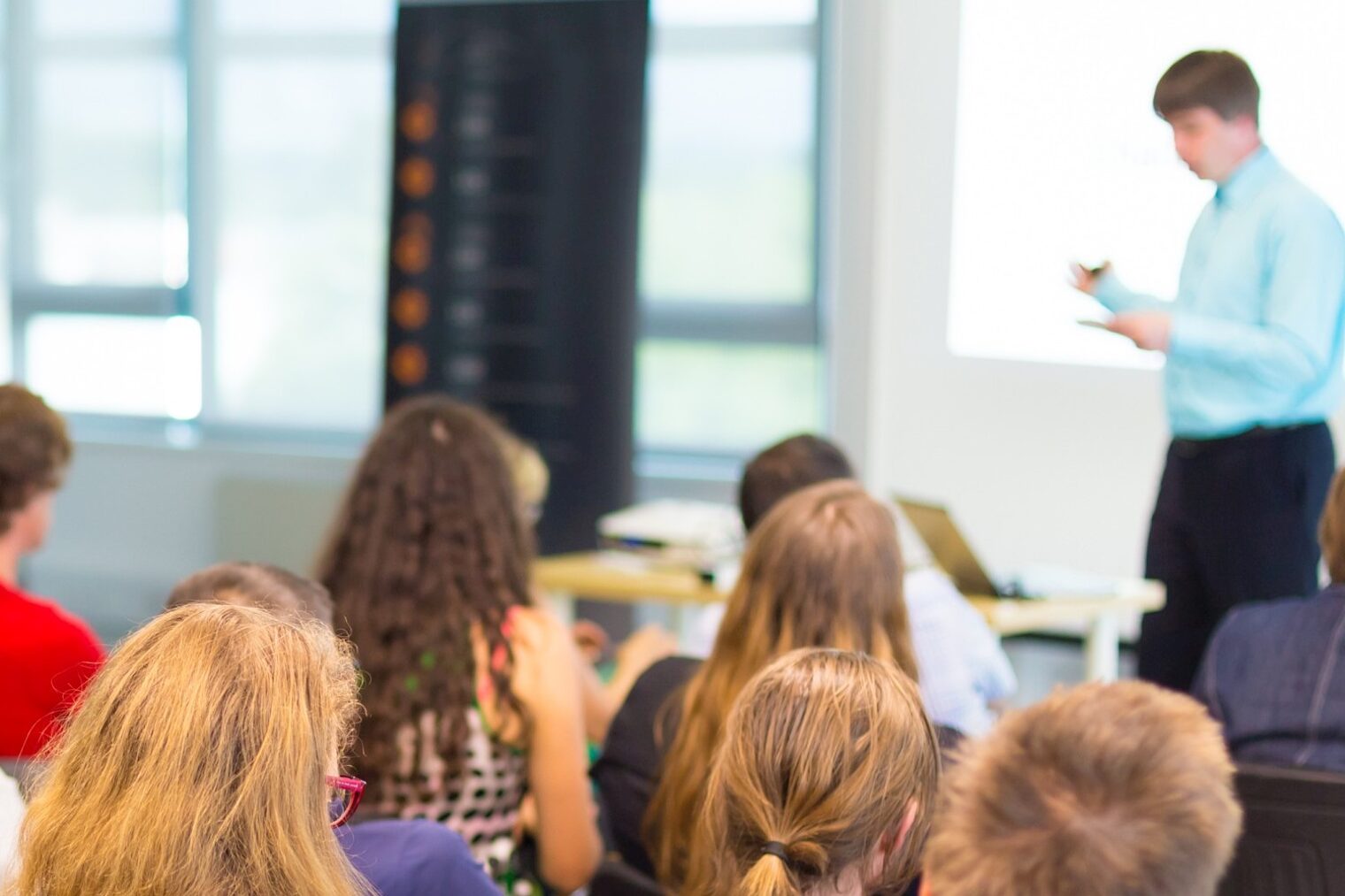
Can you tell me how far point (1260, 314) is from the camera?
121 inches

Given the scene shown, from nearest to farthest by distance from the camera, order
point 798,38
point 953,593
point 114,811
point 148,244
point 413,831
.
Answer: point 114,811 < point 413,831 < point 953,593 < point 798,38 < point 148,244

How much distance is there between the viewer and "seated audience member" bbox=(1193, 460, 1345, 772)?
1912 mm

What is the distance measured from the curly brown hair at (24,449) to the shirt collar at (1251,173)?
2.31m


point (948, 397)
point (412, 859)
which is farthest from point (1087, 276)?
point (412, 859)

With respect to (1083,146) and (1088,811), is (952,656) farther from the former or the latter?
(1083,146)

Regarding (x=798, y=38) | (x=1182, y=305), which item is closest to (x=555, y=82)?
(x=798, y=38)

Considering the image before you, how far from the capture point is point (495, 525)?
7.43 ft

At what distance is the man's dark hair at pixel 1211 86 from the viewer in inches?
117

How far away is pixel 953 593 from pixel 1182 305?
112cm

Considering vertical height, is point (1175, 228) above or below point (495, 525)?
above

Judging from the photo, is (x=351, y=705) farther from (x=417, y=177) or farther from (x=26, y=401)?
(x=417, y=177)

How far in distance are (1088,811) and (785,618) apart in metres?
0.88

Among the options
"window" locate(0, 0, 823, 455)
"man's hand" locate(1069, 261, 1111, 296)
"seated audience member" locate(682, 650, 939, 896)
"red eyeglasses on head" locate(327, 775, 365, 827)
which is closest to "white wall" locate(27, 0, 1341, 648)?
"window" locate(0, 0, 823, 455)

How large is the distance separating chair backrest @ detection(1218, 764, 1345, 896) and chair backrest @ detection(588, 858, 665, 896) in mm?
739
